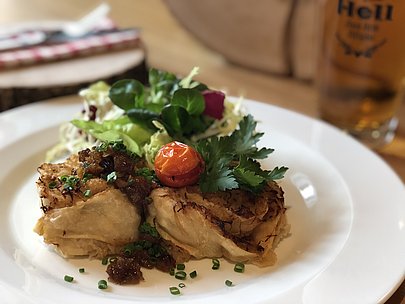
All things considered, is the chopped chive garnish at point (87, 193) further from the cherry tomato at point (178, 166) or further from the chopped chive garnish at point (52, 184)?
the cherry tomato at point (178, 166)

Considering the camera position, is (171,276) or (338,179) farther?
(338,179)

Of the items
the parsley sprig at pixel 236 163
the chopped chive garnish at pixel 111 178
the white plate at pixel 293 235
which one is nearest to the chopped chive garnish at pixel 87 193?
the chopped chive garnish at pixel 111 178

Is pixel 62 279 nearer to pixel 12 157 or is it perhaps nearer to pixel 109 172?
pixel 109 172

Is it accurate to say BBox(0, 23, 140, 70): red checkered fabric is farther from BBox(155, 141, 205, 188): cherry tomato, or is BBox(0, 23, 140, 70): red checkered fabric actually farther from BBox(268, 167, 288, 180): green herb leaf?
BBox(268, 167, 288, 180): green herb leaf

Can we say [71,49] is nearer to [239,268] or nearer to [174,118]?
[174,118]

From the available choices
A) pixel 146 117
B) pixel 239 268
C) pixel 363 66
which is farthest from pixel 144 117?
pixel 363 66

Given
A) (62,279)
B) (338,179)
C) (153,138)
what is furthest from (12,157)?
(338,179)

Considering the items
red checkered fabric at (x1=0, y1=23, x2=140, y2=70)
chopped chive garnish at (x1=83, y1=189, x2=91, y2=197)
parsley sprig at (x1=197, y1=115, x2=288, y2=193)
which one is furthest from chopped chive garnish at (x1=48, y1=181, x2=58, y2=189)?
red checkered fabric at (x1=0, y1=23, x2=140, y2=70)
